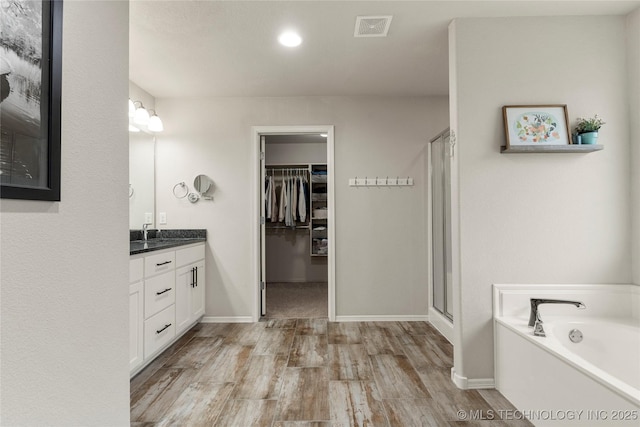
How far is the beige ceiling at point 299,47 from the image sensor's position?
2049mm

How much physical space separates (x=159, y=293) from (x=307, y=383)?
1320 millimetres

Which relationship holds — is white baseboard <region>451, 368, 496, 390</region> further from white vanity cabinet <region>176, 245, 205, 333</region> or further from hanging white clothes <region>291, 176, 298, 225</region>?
hanging white clothes <region>291, 176, 298, 225</region>

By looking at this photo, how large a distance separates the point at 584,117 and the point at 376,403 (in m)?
2.25

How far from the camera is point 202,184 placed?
354cm

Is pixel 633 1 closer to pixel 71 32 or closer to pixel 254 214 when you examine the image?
pixel 71 32

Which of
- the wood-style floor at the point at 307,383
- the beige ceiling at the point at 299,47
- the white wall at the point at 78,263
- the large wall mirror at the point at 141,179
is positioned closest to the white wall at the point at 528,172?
the beige ceiling at the point at 299,47

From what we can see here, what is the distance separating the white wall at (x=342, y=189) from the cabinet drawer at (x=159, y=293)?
811 mm

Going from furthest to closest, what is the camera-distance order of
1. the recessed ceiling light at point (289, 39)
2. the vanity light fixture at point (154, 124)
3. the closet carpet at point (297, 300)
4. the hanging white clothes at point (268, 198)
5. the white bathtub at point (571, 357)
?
the hanging white clothes at point (268, 198)
the closet carpet at point (297, 300)
the vanity light fixture at point (154, 124)
the recessed ceiling light at point (289, 39)
the white bathtub at point (571, 357)

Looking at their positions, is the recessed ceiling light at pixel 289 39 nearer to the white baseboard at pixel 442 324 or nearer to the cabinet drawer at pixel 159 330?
the cabinet drawer at pixel 159 330

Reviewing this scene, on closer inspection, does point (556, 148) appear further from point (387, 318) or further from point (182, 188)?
point (182, 188)

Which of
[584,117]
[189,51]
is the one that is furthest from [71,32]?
[584,117]

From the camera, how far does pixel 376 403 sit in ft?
6.43

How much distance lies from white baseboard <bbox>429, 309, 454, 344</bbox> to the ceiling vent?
2.47 meters

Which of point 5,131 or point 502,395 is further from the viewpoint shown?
point 502,395
